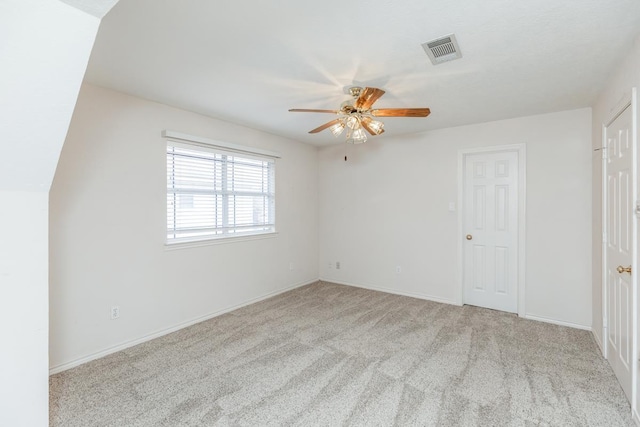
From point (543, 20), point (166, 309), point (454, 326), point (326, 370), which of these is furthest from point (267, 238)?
point (543, 20)

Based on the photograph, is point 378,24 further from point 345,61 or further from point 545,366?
point 545,366

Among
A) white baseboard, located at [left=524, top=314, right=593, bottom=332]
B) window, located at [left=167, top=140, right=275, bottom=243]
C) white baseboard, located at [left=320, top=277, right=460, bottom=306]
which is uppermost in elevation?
window, located at [left=167, top=140, right=275, bottom=243]

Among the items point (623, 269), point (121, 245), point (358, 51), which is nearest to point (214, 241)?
point (121, 245)

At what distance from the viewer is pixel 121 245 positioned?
2.79 m

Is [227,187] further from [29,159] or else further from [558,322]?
[558,322]

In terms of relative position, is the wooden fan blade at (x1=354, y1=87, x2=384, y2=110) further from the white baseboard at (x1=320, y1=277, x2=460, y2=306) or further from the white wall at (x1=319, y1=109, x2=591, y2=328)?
the white baseboard at (x1=320, y1=277, x2=460, y2=306)

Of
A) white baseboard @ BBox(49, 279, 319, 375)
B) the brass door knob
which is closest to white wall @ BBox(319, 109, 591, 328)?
the brass door knob

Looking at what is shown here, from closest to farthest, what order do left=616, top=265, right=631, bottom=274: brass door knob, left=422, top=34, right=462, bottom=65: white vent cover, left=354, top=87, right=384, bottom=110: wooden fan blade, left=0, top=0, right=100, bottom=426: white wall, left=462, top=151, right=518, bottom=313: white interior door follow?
1. left=0, top=0, right=100, bottom=426: white wall
2. left=422, top=34, right=462, bottom=65: white vent cover
3. left=616, top=265, right=631, bottom=274: brass door knob
4. left=354, top=87, right=384, bottom=110: wooden fan blade
5. left=462, top=151, right=518, bottom=313: white interior door

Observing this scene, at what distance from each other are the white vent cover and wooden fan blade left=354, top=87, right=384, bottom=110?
39cm

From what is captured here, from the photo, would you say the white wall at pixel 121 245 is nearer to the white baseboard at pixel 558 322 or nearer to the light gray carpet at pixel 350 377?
the light gray carpet at pixel 350 377

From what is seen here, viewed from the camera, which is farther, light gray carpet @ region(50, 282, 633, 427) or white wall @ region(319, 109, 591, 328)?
white wall @ region(319, 109, 591, 328)

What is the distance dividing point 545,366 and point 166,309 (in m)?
3.52

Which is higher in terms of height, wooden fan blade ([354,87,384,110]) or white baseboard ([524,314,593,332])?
wooden fan blade ([354,87,384,110])

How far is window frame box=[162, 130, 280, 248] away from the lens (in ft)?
10.4
